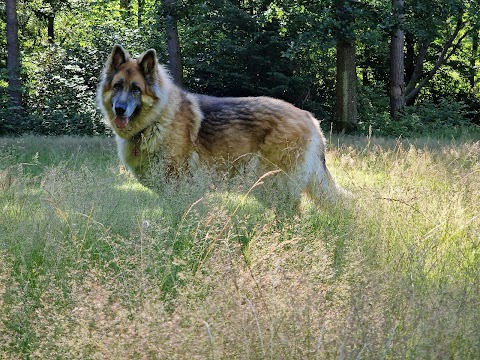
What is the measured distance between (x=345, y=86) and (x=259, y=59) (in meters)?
2.97

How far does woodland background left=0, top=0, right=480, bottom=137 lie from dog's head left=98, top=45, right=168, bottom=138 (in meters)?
7.27

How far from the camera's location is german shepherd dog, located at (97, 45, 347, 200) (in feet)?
18.5

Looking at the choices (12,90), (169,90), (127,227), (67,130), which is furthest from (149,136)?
(12,90)

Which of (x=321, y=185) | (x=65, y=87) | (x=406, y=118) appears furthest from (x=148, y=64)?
(x=65, y=87)

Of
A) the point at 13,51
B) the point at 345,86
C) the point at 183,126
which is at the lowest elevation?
the point at 183,126

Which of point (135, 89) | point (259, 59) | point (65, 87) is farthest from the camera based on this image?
point (65, 87)

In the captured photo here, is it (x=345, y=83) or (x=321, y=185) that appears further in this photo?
(x=345, y=83)

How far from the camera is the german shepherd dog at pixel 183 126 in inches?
222

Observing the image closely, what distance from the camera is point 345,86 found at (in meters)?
14.4

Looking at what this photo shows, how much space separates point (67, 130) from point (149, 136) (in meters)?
11.2

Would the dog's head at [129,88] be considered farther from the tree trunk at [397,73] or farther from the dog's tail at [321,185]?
the tree trunk at [397,73]

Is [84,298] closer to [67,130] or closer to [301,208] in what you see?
[301,208]

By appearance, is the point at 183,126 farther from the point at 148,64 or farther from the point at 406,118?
the point at 406,118

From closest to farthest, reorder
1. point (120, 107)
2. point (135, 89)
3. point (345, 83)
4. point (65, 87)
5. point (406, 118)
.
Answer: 1. point (120, 107)
2. point (135, 89)
3. point (345, 83)
4. point (406, 118)
5. point (65, 87)
